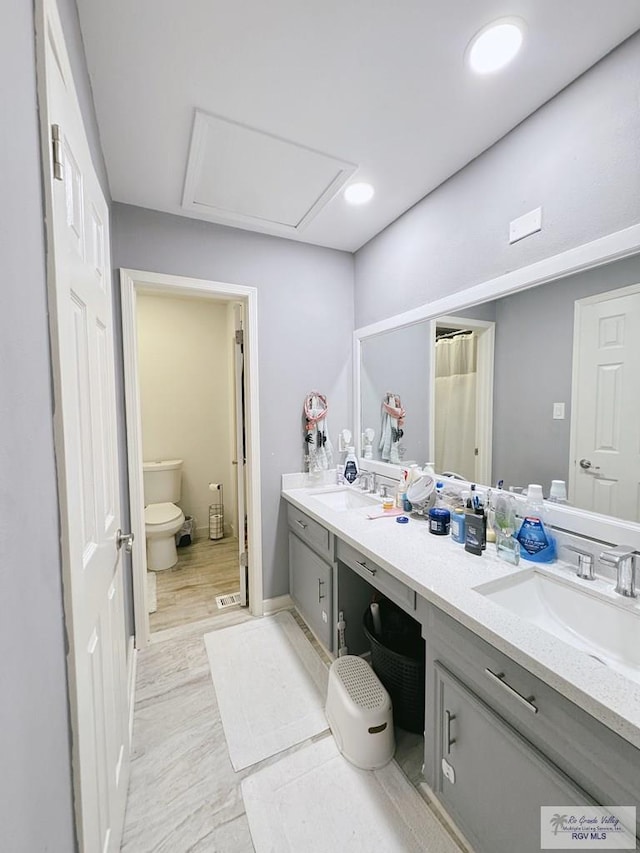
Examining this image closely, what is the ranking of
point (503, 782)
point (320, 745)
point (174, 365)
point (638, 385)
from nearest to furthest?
point (503, 782)
point (638, 385)
point (320, 745)
point (174, 365)

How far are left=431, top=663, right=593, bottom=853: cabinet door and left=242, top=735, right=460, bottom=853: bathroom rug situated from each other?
16cm

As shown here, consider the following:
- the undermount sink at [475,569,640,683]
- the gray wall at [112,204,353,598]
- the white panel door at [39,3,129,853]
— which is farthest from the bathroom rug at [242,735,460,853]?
the gray wall at [112,204,353,598]

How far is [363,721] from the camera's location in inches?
50.8

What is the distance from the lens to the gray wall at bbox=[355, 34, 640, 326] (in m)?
1.08

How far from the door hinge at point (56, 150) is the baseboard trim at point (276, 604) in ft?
7.59

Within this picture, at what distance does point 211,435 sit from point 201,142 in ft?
8.60

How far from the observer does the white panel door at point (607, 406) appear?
1.09 metres

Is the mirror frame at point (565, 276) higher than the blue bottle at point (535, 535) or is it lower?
higher

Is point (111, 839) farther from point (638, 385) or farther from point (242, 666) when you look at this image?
point (638, 385)

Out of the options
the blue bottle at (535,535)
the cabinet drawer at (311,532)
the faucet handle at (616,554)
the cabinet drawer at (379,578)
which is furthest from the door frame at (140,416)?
the faucet handle at (616,554)

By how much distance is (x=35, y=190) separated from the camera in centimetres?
57

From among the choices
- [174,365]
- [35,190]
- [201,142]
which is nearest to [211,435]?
[174,365]

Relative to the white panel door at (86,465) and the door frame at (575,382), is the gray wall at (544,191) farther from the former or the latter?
the white panel door at (86,465)

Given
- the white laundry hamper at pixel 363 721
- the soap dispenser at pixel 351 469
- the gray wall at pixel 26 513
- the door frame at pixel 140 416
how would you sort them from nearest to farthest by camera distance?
the gray wall at pixel 26 513 < the white laundry hamper at pixel 363 721 < the door frame at pixel 140 416 < the soap dispenser at pixel 351 469
